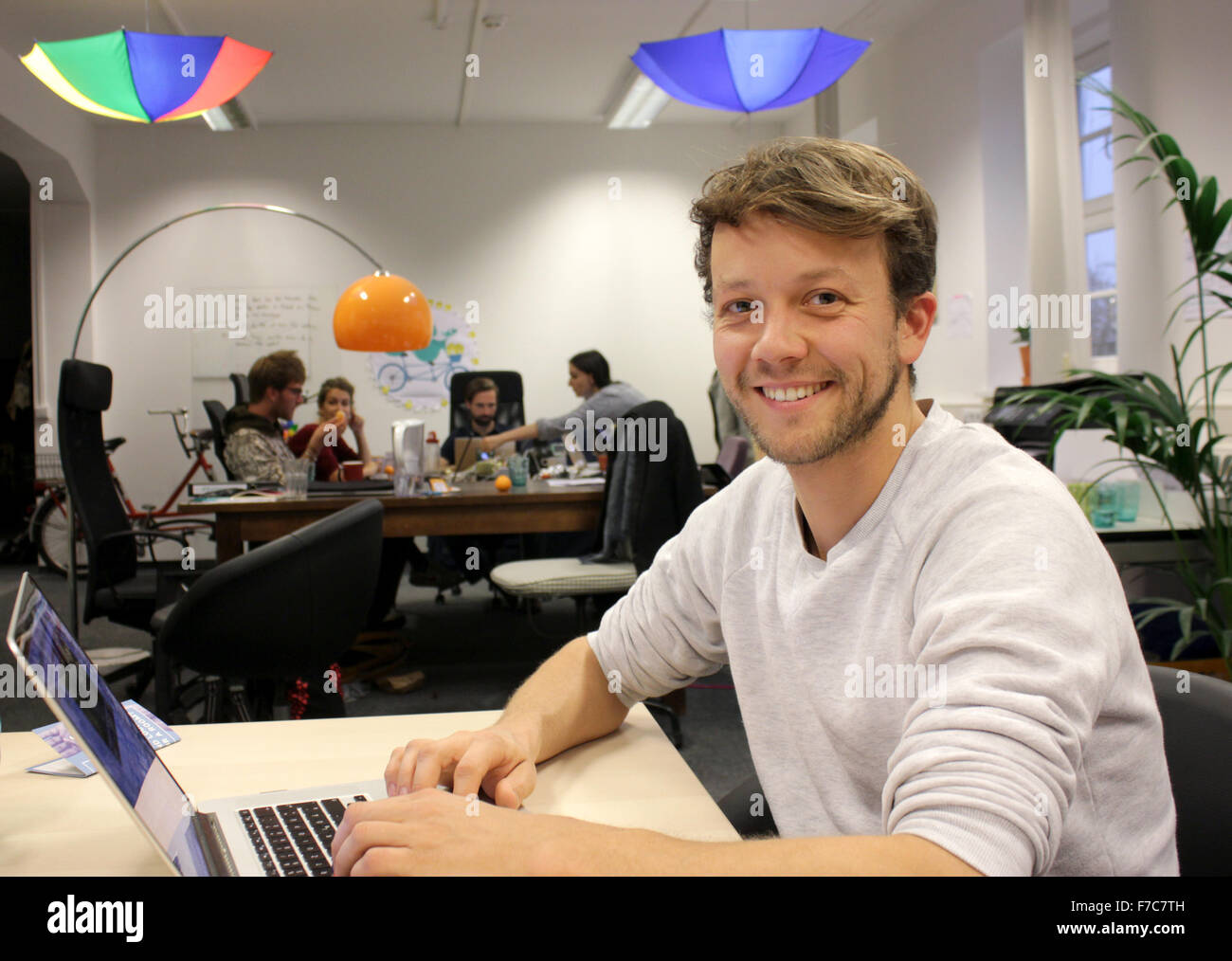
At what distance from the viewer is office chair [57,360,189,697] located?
327cm

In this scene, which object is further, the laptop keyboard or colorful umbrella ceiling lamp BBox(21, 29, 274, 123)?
colorful umbrella ceiling lamp BBox(21, 29, 274, 123)

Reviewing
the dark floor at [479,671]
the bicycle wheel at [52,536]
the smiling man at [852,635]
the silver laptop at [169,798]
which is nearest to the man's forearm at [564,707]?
the smiling man at [852,635]

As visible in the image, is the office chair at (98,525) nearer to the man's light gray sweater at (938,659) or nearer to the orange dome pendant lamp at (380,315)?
the orange dome pendant lamp at (380,315)

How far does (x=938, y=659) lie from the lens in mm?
798

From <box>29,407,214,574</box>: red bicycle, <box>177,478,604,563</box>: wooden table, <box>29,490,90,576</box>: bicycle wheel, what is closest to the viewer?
<box>177,478,604,563</box>: wooden table

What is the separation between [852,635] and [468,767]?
43 cm

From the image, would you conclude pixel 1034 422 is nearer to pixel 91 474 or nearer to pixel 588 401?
pixel 588 401

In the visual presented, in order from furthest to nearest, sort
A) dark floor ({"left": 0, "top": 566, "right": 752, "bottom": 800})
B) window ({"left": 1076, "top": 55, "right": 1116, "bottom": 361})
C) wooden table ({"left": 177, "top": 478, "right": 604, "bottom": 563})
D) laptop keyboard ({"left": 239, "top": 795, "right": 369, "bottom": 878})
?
window ({"left": 1076, "top": 55, "right": 1116, "bottom": 361}) < wooden table ({"left": 177, "top": 478, "right": 604, "bottom": 563}) < dark floor ({"left": 0, "top": 566, "right": 752, "bottom": 800}) < laptop keyboard ({"left": 239, "top": 795, "right": 369, "bottom": 878})

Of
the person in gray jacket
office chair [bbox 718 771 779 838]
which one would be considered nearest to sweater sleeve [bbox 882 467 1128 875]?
office chair [bbox 718 771 779 838]

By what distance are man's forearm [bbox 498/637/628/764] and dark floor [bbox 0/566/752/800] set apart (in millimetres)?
1608

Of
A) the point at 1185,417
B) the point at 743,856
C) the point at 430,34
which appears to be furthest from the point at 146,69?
the point at 743,856

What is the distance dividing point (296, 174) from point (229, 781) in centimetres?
722

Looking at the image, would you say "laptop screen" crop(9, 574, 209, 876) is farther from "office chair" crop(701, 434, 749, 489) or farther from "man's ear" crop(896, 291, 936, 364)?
"office chair" crop(701, 434, 749, 489)
